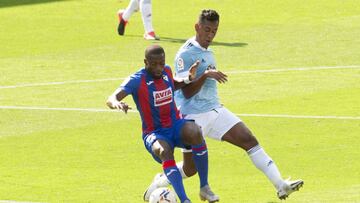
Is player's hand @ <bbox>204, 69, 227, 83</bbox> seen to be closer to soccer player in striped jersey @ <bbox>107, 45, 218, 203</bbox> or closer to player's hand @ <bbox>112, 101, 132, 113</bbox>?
soccer player in striped jersey @ <bbox>107, 45, 218, 203</bbox>

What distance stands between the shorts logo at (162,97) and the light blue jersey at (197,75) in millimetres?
413

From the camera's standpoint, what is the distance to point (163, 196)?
41.7ft

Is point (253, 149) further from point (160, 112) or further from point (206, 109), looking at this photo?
point (160, 112)

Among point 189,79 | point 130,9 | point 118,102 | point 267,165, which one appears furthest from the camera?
point 130,9

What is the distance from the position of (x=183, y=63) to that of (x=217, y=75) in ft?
2.27

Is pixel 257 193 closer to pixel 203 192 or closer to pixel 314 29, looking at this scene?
pixel 203 192

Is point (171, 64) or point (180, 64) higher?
point (180, 64)

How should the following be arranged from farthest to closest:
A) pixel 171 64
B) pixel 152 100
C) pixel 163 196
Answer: pixel 171 64, pixel 152 100, pixel 163 196

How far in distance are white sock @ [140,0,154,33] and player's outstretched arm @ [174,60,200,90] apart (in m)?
14.2

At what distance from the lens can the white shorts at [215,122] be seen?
13594 mm

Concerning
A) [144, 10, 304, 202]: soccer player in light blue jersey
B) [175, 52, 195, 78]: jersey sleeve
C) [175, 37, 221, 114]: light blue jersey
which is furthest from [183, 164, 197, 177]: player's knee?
[175, 52, 195, 78]: jersey sleeve

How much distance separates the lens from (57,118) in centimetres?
1934

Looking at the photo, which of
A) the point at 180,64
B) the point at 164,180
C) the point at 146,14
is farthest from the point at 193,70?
the point at 146,14

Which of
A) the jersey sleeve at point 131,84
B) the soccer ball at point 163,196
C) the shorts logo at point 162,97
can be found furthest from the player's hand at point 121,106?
the soccer ball at point 163,196
